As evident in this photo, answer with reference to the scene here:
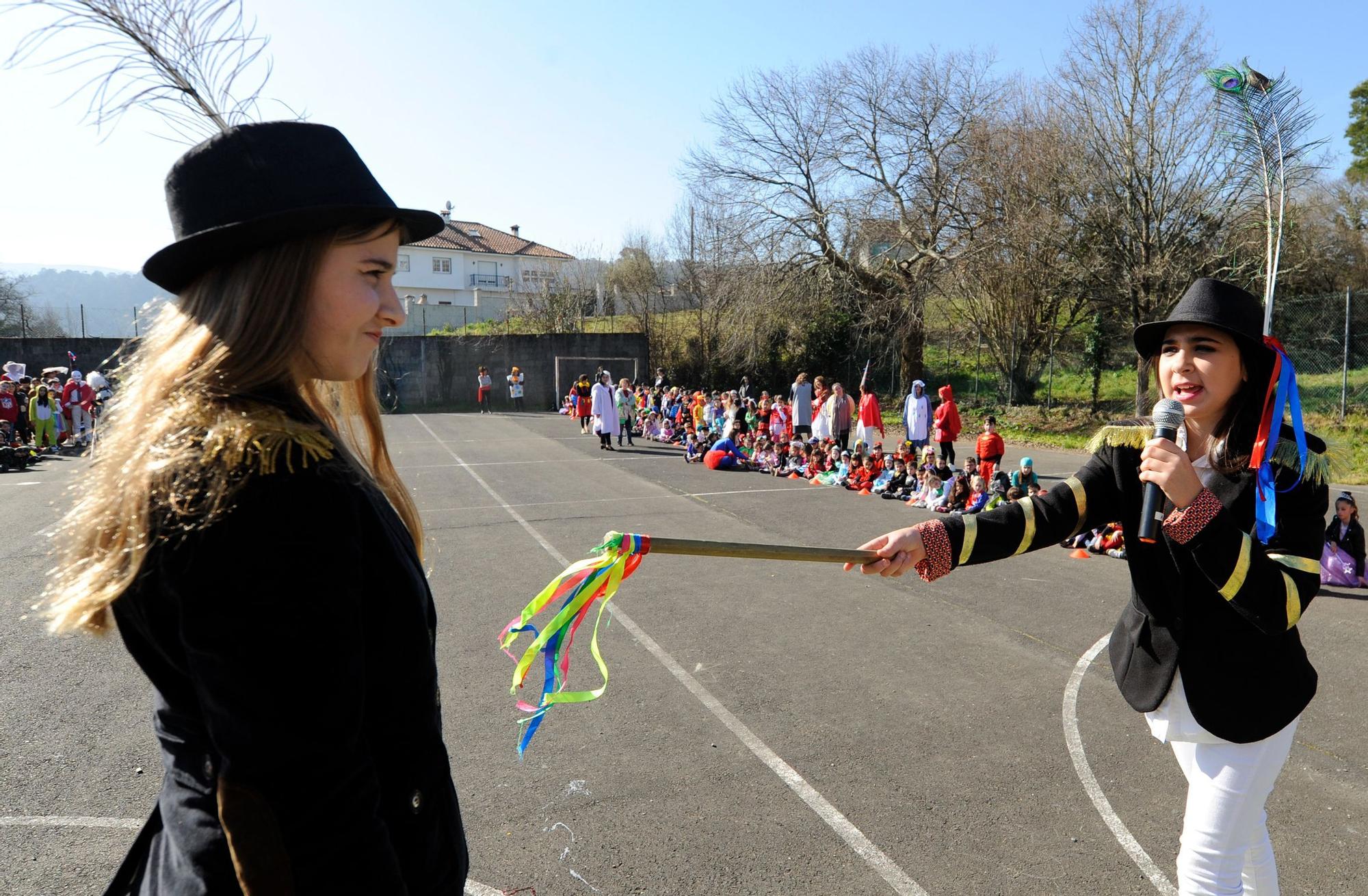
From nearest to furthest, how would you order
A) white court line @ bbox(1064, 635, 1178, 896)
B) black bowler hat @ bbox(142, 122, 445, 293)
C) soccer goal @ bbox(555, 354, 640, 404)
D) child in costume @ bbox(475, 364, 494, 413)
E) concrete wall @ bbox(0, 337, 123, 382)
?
black bowler hat @ bbox(142, 122, 445, 293) → white court line @ bbox(1064, 635, 1178, 896) → concrete wall @ bbox(0, 337, 123, 382) → child in costume @ bbox(475, 364, 494, 413) → soccer goal @ bbox(555, 354, 640, 404)

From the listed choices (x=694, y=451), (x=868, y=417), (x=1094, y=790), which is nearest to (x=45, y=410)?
(x=694, y=451)

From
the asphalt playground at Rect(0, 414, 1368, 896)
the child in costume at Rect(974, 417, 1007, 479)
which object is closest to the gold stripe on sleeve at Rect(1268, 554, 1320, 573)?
the asphalt playground at Rect(0, 414, 1368, 896)

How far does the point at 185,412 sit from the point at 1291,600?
8.69ft

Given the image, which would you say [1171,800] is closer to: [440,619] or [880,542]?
[880,542]

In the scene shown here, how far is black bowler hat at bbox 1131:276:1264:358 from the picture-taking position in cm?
255

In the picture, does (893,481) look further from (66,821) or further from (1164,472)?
(1164,472)

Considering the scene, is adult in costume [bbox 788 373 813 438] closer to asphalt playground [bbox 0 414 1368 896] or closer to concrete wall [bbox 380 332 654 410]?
asphalt playground [bbox 0 414 1368 896]

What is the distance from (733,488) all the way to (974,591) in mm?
7454

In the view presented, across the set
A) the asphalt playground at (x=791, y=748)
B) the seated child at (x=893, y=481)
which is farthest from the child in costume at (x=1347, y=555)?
the seated child at (x=893, y=481)

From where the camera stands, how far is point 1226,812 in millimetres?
2480

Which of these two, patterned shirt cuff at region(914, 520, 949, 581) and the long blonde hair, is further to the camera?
patterned shirt cuff at region(914, 520, 949, 581)

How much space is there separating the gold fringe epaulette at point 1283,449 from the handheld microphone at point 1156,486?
256 millimetres

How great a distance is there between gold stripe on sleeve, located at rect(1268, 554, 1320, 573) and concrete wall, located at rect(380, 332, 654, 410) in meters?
34.9

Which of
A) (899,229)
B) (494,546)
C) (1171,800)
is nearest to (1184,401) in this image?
(1171,800)
